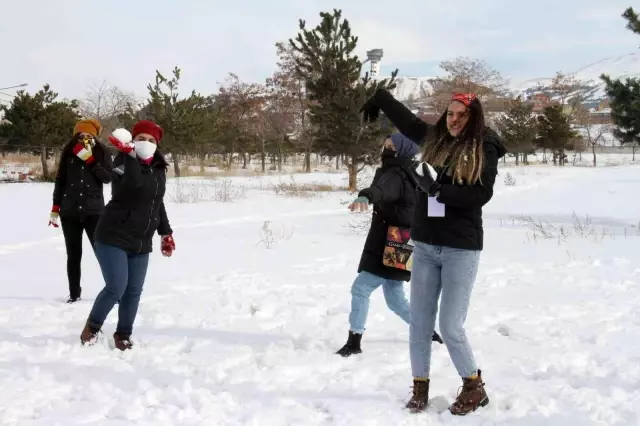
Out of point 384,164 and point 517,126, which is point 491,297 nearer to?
point 384,164

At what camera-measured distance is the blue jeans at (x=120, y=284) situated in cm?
402

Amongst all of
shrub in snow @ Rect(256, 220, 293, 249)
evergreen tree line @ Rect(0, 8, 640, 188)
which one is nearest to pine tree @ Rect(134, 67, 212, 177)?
evergreen tree line @ Rect(0, 8, 640, 188)

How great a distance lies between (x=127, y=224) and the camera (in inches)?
158

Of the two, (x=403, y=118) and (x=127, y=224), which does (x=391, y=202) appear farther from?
(x=127, y=224)

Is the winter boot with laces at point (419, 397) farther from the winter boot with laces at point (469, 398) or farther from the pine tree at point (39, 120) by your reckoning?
the pine tree at point (39, 120)

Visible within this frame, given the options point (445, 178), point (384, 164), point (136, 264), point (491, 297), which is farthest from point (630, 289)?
point (136, 264)

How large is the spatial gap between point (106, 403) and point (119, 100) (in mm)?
46176

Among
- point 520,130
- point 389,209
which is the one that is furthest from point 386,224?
point 520,130

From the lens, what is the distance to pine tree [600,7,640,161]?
36.5 feet

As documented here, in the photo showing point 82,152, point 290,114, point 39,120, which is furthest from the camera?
point 290,114

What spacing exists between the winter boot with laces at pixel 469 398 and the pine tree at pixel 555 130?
48.8 m

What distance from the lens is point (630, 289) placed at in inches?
229

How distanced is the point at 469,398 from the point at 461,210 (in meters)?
1.05

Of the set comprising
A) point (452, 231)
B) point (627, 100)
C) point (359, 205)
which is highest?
point (627, 100)
